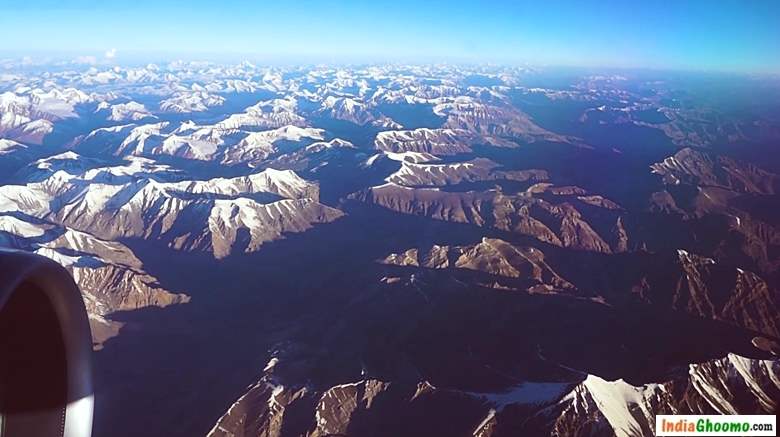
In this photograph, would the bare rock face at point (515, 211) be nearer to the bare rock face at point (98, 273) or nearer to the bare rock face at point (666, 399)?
the bare rock face at point (666, 399)

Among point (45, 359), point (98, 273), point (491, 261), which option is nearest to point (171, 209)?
point (98, 273)

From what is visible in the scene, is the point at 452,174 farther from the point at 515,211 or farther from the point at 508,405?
the point at 508,405

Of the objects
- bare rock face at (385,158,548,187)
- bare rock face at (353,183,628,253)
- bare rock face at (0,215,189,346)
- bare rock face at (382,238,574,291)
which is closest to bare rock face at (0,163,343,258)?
bare rock face at (0,215,189,346)

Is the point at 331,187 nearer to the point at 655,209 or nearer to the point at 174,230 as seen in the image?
the point at 174,230

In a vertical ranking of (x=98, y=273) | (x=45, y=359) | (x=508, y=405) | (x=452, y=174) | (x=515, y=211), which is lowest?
(x=452, y=174)

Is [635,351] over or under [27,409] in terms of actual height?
under

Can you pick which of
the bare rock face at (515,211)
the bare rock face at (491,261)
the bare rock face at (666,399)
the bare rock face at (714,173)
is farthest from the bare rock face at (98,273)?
the bare rock face at (714,173)

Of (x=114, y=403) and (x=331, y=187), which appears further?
(x=331, y=187)

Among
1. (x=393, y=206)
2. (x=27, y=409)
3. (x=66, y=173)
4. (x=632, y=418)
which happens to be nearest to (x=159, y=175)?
(x=66, y=173)
